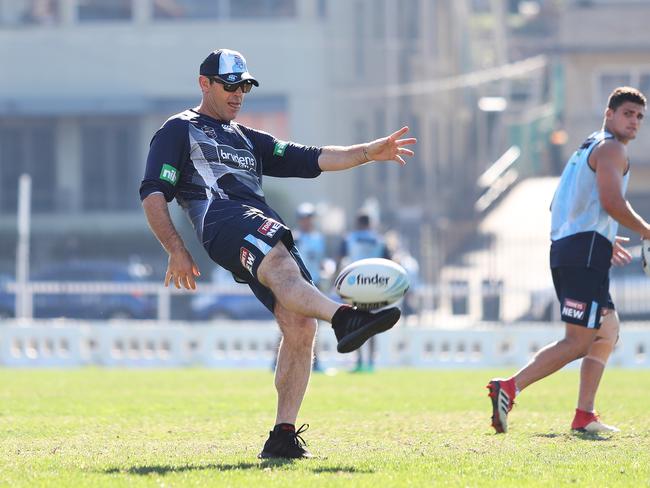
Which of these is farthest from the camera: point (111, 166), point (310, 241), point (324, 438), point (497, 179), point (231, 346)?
point (497, 179)

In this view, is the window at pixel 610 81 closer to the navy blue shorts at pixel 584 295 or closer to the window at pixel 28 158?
the window at pixel 28 158

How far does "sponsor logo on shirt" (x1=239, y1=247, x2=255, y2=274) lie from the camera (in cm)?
741

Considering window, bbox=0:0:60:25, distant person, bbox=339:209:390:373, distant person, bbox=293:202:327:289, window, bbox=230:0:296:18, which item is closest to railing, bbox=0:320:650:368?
distant person, bbox=293:202:327:289

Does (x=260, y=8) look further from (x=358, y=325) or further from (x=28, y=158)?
(x=358, y=325)

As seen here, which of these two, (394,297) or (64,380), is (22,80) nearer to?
(64,380)

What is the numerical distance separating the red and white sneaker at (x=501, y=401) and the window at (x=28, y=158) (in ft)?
115

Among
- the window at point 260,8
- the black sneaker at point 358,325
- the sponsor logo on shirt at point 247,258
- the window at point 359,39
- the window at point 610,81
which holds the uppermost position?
the window at point 260,8

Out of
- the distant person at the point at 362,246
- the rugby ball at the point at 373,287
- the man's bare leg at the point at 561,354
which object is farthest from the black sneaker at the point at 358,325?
the distant person at the point at 362,246

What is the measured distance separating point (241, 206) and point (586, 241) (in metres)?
2.41

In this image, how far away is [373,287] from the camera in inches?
273

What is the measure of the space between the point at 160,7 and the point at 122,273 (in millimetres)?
13427

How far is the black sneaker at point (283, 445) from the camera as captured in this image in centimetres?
742

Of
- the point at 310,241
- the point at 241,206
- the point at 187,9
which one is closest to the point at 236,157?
the point at 241,206

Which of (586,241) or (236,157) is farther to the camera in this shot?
(586,241)
